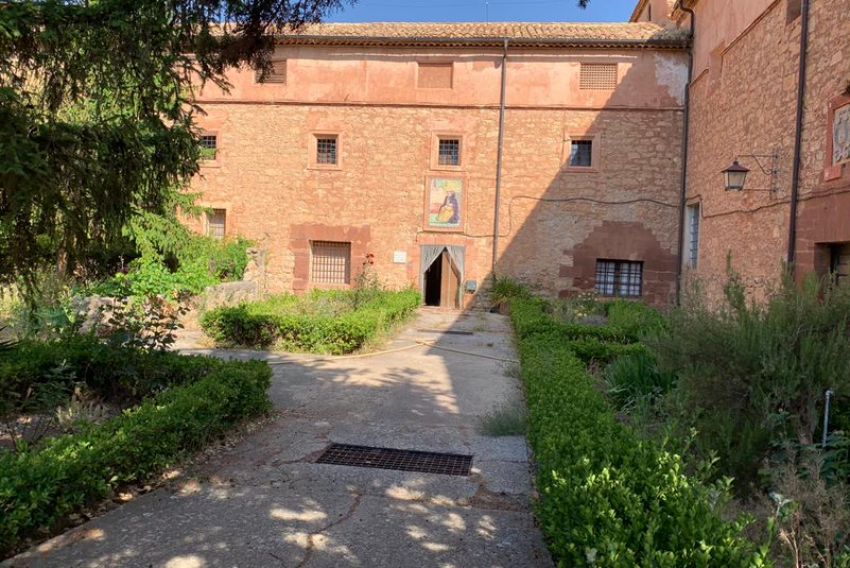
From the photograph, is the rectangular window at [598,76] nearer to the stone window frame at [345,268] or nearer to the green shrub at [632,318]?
the green shrub at [632,318]

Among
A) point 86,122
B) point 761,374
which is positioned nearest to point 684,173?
point 761,374

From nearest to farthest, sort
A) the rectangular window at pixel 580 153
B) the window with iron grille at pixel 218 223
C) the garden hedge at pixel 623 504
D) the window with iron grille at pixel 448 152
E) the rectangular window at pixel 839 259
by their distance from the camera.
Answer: the garden hedge at pixel 623 504 → the rectangular window at pixel 839 259 → the rectangular window at pixel 580 153 → the window with iron grille at pixel 448 152 → the window with iron grille at pixel 218 223

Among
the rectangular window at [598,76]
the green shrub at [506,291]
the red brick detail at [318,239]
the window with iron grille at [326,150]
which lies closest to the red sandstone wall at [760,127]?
the rectangular window at [598,76]

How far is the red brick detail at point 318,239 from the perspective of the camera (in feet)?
55.2

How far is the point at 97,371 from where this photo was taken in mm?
5742

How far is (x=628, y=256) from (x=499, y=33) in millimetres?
6670

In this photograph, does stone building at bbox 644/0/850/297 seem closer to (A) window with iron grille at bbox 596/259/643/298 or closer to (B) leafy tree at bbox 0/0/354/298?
(A) window with iron grille at bbox 596/259/643/298

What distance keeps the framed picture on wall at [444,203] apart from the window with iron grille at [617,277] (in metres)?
3.82

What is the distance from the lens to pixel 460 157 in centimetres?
1652

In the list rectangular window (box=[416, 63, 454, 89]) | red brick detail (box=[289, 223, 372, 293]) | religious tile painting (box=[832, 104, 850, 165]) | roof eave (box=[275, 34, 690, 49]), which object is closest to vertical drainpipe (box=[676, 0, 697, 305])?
roof eave (box=[275, 34, 690, 49])

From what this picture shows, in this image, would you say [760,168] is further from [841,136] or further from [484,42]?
[484,42]

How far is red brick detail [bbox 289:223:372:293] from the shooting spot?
16.8m

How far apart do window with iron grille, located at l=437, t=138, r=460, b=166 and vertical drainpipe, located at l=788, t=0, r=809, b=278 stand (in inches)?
352

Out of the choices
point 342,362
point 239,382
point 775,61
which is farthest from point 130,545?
point 775,61
